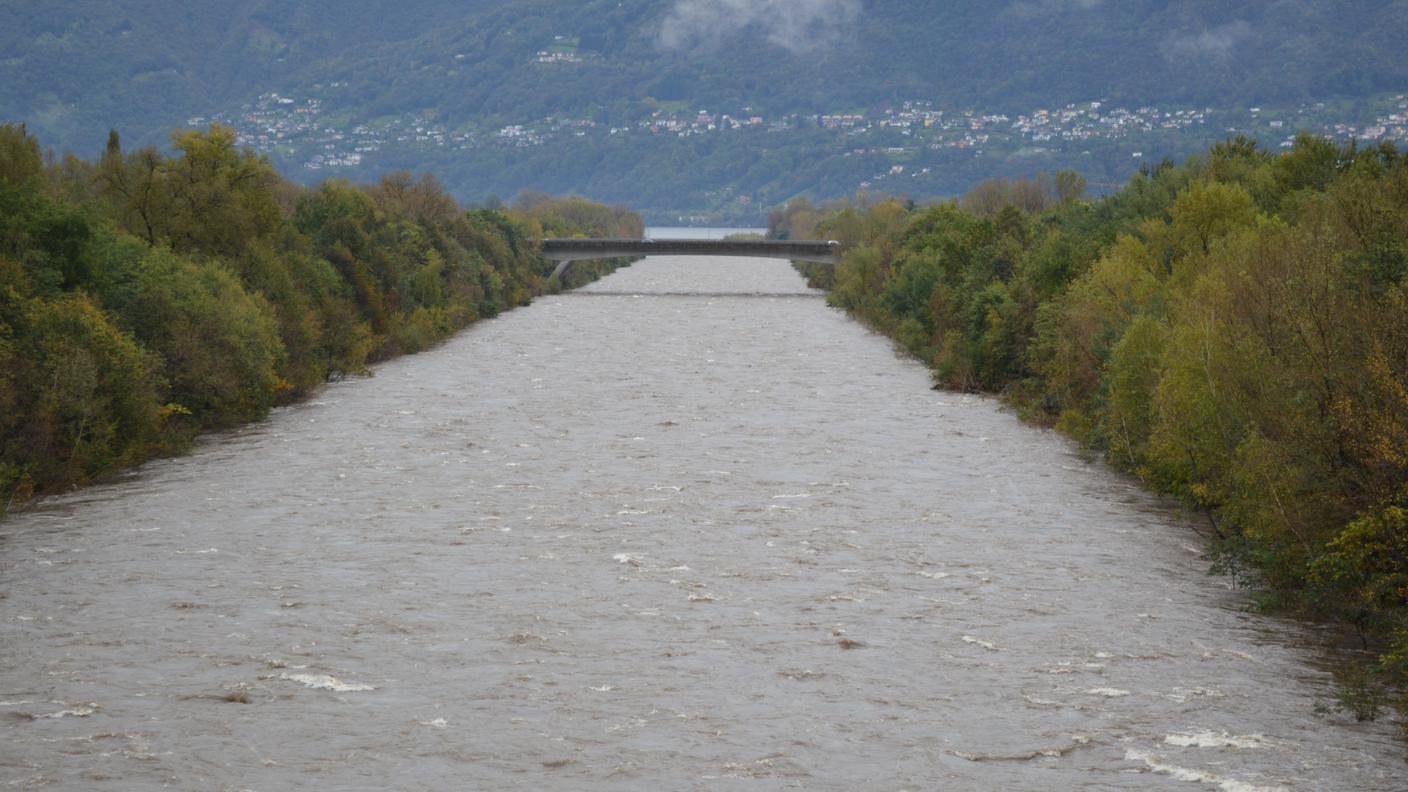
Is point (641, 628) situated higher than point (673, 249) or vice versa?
point (673, 249)

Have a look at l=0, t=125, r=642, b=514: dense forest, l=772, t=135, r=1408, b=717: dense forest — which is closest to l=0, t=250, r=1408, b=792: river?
l=772, t=135, r=1408, b=717: dense forest

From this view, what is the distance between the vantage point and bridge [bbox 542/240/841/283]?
14062cm

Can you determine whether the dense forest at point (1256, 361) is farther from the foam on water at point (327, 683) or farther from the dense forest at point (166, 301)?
the dense forest at point (166, 301)

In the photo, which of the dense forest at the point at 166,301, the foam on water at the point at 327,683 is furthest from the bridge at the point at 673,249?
the foam on water at the point at 327,683

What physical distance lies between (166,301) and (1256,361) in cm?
2889

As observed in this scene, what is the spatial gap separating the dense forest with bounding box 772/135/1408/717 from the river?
1266mm

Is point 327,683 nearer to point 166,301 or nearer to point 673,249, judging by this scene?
point 166,301

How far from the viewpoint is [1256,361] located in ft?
86.2

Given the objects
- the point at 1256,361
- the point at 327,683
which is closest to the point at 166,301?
the point at 327,683

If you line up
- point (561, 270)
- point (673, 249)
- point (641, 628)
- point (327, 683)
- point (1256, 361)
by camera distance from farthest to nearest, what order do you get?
point (561, 270) < point (673, 249) < point (1256, 361) < point (641, 628) < point (327, 683)

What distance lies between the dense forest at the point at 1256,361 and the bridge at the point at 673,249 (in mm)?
81069

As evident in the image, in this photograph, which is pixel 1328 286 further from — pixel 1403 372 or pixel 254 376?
pixel 254 376

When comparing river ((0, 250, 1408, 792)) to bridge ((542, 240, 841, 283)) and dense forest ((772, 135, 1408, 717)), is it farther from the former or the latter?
bridge ((542, 240, 841, 283))

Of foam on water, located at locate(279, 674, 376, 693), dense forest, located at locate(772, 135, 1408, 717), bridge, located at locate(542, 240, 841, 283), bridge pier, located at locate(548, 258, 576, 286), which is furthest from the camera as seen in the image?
bridge pier, located at locate(548, 258, 576, 286)
